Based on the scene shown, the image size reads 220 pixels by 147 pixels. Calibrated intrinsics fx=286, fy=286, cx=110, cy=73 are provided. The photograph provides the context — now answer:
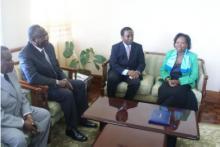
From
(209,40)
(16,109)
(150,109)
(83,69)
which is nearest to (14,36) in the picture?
(83,69)

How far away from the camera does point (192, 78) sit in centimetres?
355

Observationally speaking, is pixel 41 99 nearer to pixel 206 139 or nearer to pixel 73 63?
pixel 73 63

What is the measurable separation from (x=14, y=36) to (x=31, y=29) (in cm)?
78

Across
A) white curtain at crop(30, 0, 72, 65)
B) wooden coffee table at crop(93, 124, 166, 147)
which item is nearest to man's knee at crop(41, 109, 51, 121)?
wooden coffee table at crop(93, 124, 166, 147)

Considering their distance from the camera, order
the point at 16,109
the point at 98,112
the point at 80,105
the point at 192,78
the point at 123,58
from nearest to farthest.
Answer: the point at 16,109, the point at 98,112, the point at 80,105, the point at 192,78, the point at 123,58

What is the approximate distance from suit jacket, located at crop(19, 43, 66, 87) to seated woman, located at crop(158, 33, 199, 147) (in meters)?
1.35

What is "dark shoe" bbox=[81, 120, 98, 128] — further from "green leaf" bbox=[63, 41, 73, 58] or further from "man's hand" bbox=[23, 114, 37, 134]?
"green leaf" bbox=[63, 41, 73, 58]

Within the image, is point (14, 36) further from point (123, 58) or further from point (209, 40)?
point (209, 40)

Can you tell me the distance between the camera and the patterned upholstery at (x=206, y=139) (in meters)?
3.06

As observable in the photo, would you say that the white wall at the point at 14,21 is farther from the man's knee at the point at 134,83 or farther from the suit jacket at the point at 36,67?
the man's knee at the point at 134,83

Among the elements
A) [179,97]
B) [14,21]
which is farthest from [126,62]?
[14,21]

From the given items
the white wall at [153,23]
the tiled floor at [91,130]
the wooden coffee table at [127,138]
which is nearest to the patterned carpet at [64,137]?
the tiled floor at [91,130]

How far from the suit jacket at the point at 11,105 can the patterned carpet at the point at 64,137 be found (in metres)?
0.66

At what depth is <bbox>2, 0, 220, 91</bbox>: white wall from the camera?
390 cm
